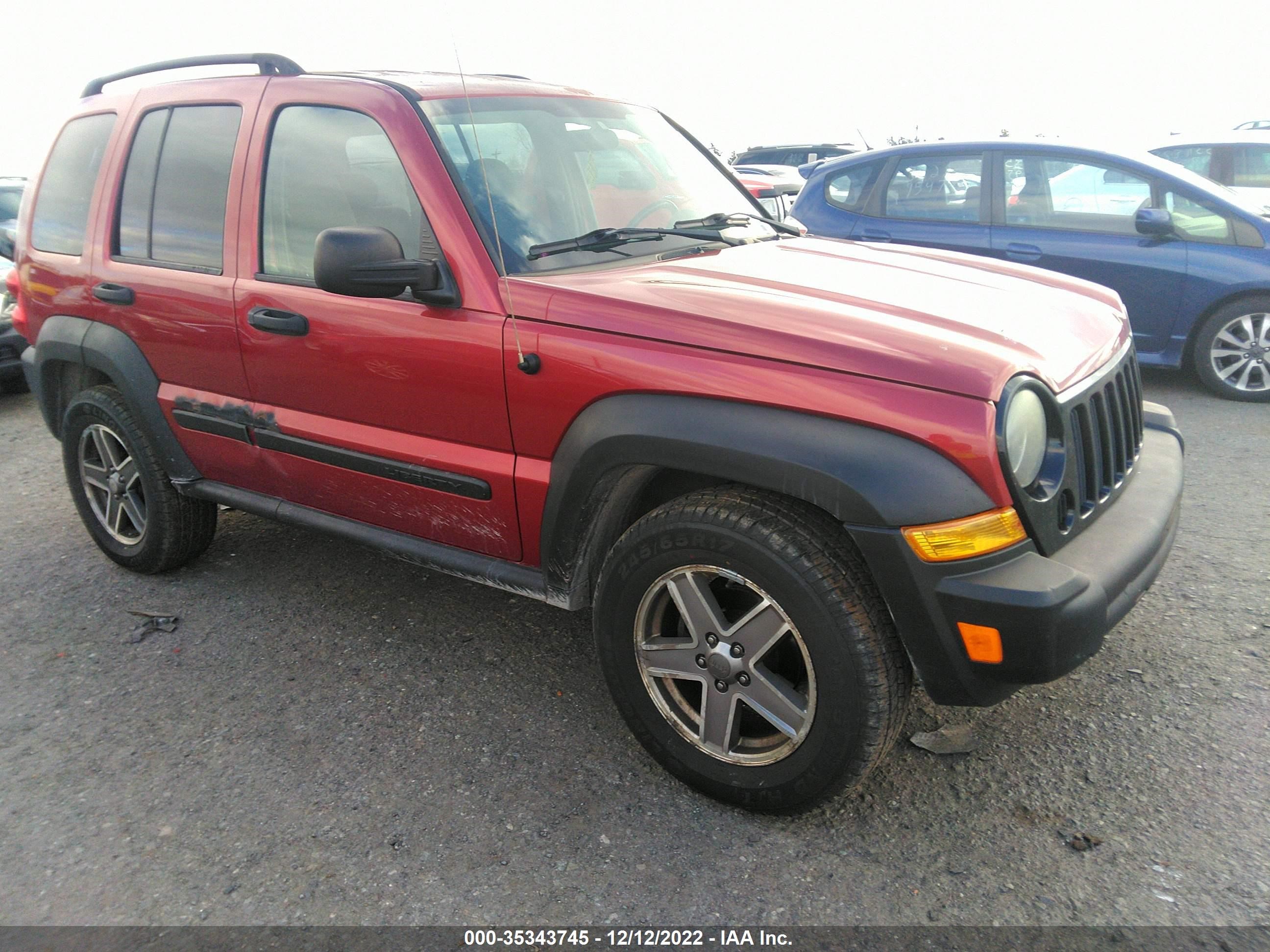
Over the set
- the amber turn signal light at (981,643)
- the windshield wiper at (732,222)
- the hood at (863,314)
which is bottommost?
the amber turn signal light at (981,643)

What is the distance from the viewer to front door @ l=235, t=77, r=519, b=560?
2.87m

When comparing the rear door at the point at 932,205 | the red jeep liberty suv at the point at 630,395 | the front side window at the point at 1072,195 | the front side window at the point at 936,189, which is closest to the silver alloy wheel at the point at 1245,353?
the front side window at the point at 1072,195

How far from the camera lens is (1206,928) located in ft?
7.13

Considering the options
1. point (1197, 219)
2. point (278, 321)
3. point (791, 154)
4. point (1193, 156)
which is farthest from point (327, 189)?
point (791, 154)

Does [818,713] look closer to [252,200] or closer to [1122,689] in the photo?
[1122,689]

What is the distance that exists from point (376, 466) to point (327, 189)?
3.00 feet

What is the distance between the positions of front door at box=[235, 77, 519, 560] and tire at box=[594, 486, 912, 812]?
0.53m

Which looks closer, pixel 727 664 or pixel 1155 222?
pixel 727 664

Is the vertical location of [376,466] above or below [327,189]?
below

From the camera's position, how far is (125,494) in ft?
13.5

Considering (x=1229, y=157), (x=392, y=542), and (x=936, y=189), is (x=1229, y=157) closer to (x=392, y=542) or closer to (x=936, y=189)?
(x=936, y=189)

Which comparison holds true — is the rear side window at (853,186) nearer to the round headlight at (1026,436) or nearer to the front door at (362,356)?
the front door at (362,356)

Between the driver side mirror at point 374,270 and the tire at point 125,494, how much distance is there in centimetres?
162

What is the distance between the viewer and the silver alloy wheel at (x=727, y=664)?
2475 mm
